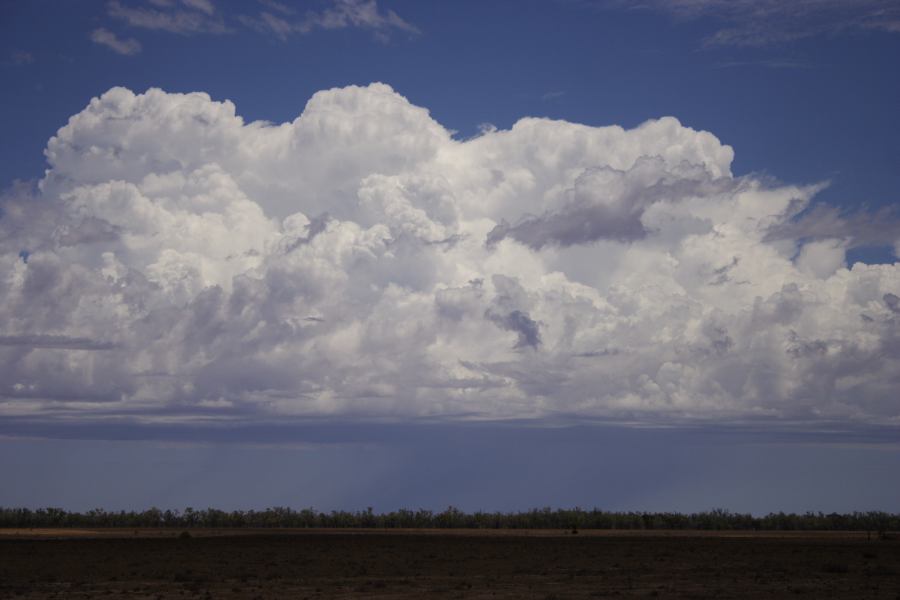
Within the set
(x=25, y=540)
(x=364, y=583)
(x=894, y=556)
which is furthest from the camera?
(x=25, y=540)

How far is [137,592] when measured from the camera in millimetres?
54469

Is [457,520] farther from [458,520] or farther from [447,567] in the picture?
[447,567]

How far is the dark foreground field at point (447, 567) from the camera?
5388 centimetres

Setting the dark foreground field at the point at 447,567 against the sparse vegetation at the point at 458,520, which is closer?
the dark foreground field at the point at 447,567

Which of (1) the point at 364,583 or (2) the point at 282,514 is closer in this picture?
(1) the point at 364,583

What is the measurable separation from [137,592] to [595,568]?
89.5 ft

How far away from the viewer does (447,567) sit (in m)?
67.9

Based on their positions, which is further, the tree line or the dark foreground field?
the tree line

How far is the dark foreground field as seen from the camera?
53.9m

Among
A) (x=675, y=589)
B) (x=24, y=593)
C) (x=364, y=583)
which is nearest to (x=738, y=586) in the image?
(x=675, y=589)

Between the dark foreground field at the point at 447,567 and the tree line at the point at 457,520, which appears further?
the tree line at the point at 457,520

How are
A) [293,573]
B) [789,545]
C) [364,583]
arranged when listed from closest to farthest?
[364,583]
[293,573]
[789,545]

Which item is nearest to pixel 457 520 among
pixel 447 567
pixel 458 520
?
pixel 458 520

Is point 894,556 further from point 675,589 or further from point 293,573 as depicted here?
point 293,573
